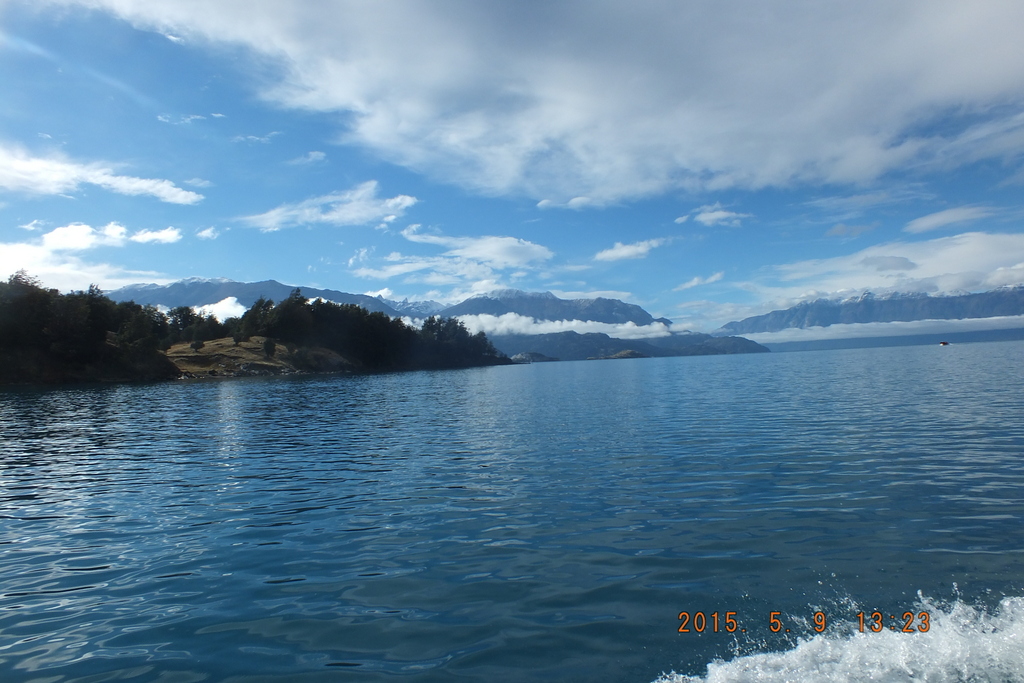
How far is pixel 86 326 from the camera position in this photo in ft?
415

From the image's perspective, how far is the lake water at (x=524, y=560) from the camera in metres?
9.98

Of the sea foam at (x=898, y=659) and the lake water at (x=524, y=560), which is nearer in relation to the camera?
the sea foam at (x=898, y=659)

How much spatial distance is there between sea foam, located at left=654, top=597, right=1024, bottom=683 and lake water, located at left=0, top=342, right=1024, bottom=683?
5 centimetres

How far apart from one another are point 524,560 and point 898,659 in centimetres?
837

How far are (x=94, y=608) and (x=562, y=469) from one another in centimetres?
1880

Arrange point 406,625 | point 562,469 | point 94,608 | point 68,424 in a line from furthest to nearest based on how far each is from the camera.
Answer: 1. point 68,424
2. point 562,469
3. point 94,608
4. point 406,625

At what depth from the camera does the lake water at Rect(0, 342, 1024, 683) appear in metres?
9.98

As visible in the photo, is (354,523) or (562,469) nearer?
(354,523)

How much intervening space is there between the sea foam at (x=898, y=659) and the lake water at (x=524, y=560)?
0.16ft

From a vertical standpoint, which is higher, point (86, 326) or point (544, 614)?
point (86, 326)

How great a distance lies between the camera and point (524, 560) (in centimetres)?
1482

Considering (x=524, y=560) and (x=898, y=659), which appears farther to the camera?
(x=524, y=560)

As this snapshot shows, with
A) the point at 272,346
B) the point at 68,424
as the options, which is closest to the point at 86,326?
the point at 272,346

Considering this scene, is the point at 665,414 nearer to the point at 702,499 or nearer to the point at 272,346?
the point at 702,499
